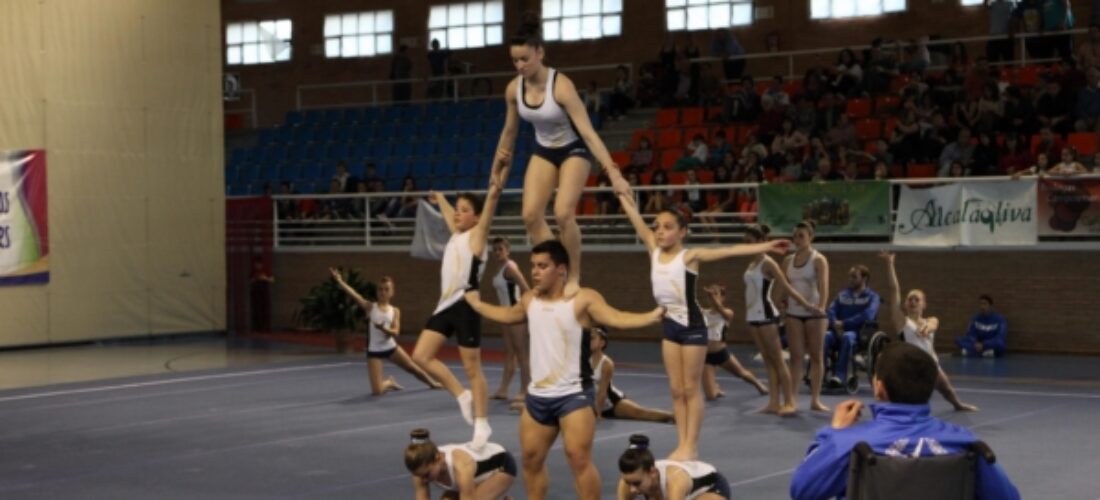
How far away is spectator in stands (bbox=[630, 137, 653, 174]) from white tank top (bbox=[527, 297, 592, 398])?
61.3 feet

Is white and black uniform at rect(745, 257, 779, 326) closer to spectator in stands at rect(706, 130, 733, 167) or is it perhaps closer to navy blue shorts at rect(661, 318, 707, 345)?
navy blue shorts at rect(661, 318, 707, 345)

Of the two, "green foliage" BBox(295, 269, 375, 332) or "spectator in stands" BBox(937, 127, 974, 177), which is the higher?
"spectator in stands" BBox(937, 127, 974, 177)

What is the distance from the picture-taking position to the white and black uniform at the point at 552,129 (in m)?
10.9

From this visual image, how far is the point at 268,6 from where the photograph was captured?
39.7m

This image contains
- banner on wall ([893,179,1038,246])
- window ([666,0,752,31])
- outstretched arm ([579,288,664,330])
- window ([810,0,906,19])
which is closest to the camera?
outstretched arm ([579,288,664,330])

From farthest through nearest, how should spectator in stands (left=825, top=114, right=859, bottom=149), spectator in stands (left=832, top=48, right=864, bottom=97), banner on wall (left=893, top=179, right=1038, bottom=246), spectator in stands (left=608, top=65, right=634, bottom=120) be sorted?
spectator in stands (left=608, top=65, right=634, bottom=120)
spectator in stands (left=832, top=48, right=864, bottom=97)
spectator in stands (left=825, top=114, right=859, bottom=149)
banner on wall (left=893, top=179, right=1038, bottom=246)

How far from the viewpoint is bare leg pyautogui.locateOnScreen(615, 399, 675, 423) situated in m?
15.1

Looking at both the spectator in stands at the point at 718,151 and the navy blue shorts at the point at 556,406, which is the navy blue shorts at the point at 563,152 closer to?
the navy blue shorts at the point at 556,406

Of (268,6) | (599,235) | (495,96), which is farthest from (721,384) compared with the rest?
(268,6)

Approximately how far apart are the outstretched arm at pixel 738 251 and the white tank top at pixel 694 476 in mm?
1562

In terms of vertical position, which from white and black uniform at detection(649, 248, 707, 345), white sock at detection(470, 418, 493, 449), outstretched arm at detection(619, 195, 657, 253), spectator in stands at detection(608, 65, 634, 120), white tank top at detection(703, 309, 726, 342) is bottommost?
white sock at detection(470, 418, 493, 449)

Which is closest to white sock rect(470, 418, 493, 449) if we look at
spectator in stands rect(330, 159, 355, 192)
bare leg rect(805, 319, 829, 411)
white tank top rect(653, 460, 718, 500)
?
white tank top rect(653, 460, 718, 500)

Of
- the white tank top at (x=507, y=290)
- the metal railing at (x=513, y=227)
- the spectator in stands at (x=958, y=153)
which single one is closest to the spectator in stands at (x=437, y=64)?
the metal railing at (x=513, y=227)

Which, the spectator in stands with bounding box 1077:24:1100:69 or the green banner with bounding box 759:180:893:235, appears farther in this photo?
the spectator in stands with bounding box 1077:24:1100:69
